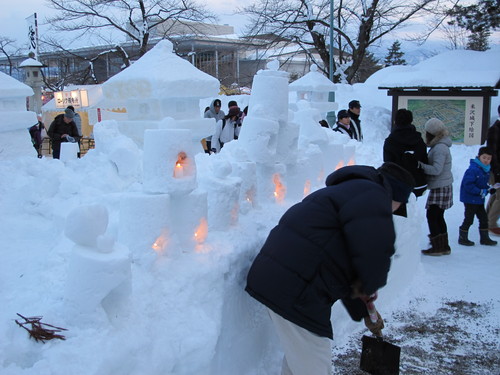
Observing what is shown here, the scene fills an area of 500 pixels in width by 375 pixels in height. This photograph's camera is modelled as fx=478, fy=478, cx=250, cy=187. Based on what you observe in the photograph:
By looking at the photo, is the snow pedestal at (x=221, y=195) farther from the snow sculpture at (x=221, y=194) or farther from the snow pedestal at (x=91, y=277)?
the snow pedestal at (x=91, y=277)

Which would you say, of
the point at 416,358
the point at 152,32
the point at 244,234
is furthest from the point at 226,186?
the point at 152,32

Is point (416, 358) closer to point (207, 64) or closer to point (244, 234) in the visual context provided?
point (244, 234)

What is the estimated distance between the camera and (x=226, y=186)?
3760 millimetres

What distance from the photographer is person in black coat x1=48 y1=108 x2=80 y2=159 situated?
302 inches

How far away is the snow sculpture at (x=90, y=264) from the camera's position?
7.87 ft

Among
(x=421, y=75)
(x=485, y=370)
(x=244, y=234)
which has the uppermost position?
(x=421, y=75)

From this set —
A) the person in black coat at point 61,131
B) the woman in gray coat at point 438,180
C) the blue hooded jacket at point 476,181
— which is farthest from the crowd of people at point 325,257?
the person in black coat at point 61,131

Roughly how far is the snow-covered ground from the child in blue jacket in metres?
0.74

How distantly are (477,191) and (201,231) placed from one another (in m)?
4.45

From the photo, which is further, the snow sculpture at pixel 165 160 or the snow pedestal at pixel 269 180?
the snow pedestal at pixel 269 180

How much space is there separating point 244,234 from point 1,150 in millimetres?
3014

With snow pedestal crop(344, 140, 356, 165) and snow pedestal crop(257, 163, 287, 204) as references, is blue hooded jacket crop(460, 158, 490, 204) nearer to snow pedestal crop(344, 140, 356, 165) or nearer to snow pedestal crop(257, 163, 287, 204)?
snow pedestal crop(344, 140, 356, 165)

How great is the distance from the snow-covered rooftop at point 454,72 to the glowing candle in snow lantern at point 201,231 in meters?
10.5

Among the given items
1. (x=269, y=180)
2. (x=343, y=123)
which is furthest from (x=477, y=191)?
(x=269, y=180)
